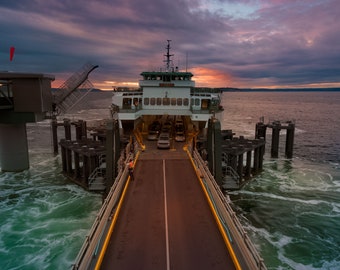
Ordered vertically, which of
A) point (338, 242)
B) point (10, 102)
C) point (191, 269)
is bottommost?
point (338, 242)

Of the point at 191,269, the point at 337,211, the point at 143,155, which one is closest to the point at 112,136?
the point at 143,155

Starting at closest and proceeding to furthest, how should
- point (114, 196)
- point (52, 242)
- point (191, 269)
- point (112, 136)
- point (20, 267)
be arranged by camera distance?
point (191, 269) → point (114, 196) → point (20, 267) → point (52, 242) → point (112, 136)

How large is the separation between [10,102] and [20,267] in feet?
67.1

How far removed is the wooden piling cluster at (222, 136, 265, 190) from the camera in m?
27.5

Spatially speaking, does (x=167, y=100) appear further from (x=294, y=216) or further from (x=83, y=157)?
(x=294, y=216)

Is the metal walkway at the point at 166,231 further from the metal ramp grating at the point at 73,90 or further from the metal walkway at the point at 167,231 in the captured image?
the metal ramp grating at the point at 73,90

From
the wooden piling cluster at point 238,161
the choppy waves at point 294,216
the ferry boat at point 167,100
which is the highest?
the ferry boat at point 167,100

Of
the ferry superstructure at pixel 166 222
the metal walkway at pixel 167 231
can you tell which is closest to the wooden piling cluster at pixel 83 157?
the ferry superstructure at pixel 166 222

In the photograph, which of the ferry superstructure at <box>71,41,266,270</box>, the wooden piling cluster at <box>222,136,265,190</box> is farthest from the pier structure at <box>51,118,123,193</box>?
the wooden piling cluster at <box>222,136,265,190</box>

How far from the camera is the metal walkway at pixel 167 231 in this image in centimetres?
1028

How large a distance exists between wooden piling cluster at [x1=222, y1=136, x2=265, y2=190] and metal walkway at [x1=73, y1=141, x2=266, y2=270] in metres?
8.82

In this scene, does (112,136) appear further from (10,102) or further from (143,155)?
(10,102)

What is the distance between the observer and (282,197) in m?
29.4

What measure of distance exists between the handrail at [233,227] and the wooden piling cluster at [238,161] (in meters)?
8.27
